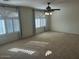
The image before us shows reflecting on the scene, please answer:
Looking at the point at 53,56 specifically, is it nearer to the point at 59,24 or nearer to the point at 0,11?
the point at 0,11

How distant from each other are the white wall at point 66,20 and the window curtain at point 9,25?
178 inches

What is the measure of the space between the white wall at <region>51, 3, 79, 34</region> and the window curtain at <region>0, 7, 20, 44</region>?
4.53 metres

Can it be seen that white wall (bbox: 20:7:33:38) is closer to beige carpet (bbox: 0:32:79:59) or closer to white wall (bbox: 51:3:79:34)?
beige carpet (bbox: 0:32:79:59)

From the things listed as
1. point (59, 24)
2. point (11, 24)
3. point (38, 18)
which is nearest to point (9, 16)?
point (11, 24)

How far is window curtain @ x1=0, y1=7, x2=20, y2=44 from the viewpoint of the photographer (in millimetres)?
5914

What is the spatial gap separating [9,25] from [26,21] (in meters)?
1.74

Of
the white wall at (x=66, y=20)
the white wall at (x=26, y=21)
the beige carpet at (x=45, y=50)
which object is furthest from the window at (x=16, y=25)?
the white wall at (x=66, y=20)

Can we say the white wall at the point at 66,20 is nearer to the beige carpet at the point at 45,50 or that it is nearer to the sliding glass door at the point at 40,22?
the sliding glass door at the point at 40,22

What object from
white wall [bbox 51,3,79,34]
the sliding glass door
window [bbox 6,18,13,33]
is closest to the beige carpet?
window [bbox 6,18,13,33]

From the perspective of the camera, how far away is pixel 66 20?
9.73 meters

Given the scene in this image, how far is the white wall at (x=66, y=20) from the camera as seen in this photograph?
361 inches

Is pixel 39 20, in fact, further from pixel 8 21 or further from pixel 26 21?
pixel 8 21

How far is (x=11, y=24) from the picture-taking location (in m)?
6.54

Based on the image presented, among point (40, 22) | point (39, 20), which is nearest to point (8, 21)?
point (39, 20)
